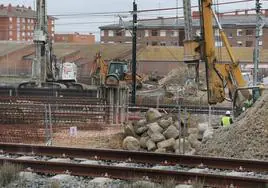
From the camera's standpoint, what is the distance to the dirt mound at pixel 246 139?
1381 cm

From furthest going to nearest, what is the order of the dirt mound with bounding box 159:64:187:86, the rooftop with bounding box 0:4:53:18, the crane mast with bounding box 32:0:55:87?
1. the rooftop with bounding box 0:4:53:18
2. the dirt mound with bounding box 159:64:187:86
3. the crane mast with bounding box 32:0:55:87

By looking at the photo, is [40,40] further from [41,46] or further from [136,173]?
[136,173]

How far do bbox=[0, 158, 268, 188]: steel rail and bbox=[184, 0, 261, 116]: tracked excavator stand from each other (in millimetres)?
10447

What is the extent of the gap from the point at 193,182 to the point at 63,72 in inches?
1488

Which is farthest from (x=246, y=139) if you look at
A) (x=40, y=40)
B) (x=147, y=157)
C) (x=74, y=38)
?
(x=74, y=38)

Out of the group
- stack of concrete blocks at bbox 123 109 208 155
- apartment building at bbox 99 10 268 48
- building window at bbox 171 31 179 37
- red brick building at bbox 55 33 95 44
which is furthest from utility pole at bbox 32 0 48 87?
red brick building at bbox 55 33 95 44

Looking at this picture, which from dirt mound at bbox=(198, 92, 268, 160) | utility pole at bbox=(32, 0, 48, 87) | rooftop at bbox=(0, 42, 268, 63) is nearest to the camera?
dirt mound at bbox=(198, 92, 268, 160)

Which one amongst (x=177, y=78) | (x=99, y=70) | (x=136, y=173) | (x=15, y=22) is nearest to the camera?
(x=136, y=173)

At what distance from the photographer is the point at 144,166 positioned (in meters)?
12.3

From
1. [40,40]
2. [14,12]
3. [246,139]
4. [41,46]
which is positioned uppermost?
[14,12]

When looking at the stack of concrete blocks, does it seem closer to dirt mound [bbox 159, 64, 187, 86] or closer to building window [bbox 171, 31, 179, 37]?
dirt mound [bbox 159, 64, 187, 86]

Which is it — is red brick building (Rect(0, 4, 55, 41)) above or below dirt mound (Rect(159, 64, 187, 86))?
above

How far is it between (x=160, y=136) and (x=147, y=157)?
7021 mm

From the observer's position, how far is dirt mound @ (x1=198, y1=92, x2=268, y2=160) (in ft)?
45.3
